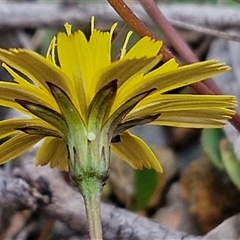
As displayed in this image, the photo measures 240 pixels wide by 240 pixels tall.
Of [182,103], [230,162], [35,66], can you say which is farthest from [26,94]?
[230,162]

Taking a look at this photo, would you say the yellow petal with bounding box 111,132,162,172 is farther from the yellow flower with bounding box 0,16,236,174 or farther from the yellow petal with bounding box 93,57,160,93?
the yellow petal with bounding box 93,57,160,93

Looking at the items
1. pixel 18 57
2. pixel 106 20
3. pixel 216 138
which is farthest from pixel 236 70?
pixel 18 57

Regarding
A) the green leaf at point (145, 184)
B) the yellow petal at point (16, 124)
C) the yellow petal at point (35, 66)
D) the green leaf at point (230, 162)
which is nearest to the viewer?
the yellow petal at point (35, 66)

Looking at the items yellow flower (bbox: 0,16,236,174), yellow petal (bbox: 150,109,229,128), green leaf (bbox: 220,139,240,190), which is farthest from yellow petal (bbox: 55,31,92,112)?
green leaf (bbox: 220,139,240,190)

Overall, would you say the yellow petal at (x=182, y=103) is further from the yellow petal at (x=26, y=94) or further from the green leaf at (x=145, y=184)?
the green leaf at (x=145, y=184)

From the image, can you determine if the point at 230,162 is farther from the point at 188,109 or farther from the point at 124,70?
the point at 124,70

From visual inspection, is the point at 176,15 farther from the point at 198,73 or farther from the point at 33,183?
the point at 198,73

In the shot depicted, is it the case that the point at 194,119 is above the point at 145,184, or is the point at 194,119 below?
below

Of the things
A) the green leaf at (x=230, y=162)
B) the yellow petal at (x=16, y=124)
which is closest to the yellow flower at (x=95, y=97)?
the yellow petal at (x=16, y=124)
